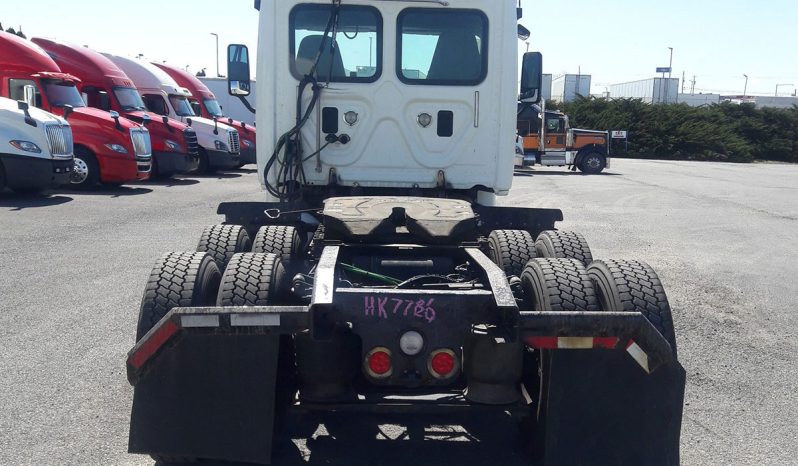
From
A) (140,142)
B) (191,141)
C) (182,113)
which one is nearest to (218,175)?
(182,113)

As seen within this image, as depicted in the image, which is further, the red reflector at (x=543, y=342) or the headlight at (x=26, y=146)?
the headlight at (x=26, y=146)

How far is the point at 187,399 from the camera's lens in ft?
11.3

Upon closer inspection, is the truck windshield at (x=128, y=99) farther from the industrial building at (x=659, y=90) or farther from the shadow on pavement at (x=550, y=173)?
the industrial building at (x=659, y=90)

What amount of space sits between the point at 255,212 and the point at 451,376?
271cm

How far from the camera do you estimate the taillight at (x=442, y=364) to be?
348cm

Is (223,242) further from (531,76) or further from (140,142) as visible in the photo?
(140,142)

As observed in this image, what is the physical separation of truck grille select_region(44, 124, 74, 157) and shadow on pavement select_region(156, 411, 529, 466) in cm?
1218

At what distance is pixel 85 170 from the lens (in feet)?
56.1

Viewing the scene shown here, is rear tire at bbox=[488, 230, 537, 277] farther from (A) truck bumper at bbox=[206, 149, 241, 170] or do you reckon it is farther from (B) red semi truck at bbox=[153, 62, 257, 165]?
(B) red semi truck at bbox=[153, 62, 257, 165]

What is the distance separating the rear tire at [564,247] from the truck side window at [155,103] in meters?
19.3

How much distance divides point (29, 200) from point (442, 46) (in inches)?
435

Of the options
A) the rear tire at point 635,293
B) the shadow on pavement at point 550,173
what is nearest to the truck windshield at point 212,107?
the shadow on pavement at point 550,173

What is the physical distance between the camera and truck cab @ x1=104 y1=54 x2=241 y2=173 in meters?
22.8

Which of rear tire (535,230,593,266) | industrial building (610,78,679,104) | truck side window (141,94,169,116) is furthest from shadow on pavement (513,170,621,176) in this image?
industrial building (610,78,679,104)
